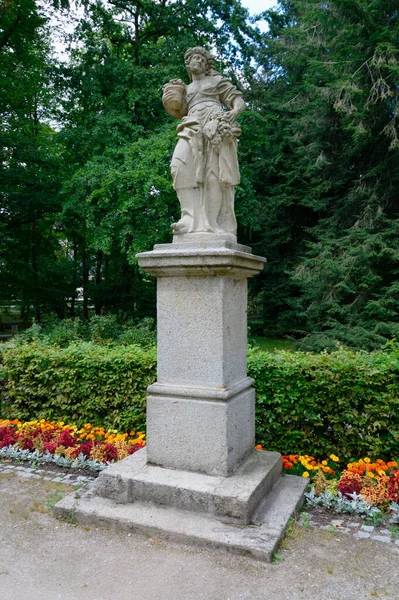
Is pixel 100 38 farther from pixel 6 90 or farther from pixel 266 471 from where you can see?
pixel 266 471

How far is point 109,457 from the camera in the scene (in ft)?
14.7

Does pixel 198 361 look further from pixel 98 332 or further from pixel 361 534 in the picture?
pixel 98 332

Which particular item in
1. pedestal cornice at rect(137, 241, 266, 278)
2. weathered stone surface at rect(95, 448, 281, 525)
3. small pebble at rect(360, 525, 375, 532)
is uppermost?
pedestal cornice at rect(137, 241, 266, 278)

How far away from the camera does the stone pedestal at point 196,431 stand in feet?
10.5

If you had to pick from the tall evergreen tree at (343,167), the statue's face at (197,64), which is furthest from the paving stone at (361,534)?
the tall evergreen tree at (343,167)

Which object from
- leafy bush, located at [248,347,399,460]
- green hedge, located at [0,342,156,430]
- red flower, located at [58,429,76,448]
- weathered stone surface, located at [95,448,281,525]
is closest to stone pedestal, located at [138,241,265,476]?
weathered stone surface, located at [95,448,281,525]

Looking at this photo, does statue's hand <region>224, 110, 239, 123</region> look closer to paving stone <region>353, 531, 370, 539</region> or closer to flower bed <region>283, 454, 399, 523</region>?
flower bed <region>283, 454, 399, 523</region>

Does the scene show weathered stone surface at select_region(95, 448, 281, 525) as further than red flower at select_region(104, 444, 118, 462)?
No

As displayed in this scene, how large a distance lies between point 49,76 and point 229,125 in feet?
40.1

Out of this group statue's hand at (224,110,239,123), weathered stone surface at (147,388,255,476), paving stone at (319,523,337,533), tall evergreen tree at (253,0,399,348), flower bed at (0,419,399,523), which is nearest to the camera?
paving stone at (319,523,337,533)

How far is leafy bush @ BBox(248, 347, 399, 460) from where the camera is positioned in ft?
15.1

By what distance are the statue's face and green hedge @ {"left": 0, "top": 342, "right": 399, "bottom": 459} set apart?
310 cm

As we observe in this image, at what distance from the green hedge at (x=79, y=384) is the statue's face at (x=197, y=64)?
321cm

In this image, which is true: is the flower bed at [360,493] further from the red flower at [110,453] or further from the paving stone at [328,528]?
the red flower at [110,453]
